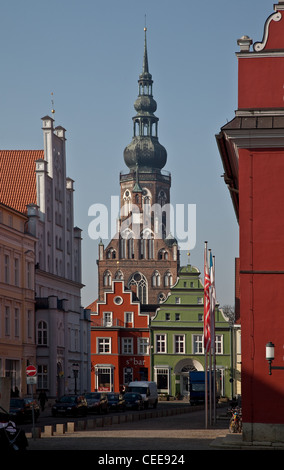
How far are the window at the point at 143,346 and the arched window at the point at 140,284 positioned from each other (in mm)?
50637

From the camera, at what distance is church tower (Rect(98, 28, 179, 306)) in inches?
6658

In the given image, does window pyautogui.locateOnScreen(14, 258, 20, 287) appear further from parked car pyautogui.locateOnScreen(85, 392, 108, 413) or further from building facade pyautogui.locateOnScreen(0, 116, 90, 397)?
parked car pyautogui.locateOnScreen(85, 392, 108, 413)

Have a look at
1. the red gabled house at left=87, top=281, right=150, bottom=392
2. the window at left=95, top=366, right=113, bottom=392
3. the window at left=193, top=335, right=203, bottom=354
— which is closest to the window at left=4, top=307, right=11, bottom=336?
the red gabled house at left=87, top=281, right=150, bottom=392

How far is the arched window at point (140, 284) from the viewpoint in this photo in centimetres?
16875

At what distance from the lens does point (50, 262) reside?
85000 mm

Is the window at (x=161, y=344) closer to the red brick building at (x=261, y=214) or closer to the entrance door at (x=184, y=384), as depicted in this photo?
the entrance door at (x=184, y=384)

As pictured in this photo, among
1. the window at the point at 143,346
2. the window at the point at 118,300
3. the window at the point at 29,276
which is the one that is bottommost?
the window at the point at 143,346

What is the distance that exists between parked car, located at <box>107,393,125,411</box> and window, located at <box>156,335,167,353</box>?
4227 centimetres

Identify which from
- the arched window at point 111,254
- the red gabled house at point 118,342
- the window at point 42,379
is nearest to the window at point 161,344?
the red gabled house at point 118,342

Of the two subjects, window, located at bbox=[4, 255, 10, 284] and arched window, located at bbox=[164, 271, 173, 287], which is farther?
arched window, located at bbox=[164, 271, 173, 287]

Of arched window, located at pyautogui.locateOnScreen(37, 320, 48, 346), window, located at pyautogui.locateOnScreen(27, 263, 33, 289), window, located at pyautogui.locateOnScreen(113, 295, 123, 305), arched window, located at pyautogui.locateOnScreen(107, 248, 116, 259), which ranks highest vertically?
arched window, located at pyautogui.locateOnScreen(107, 248, 116, 259)

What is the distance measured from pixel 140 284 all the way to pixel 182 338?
5651cm
